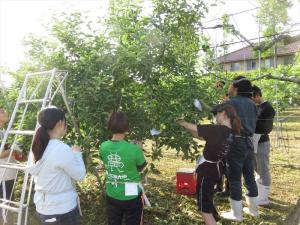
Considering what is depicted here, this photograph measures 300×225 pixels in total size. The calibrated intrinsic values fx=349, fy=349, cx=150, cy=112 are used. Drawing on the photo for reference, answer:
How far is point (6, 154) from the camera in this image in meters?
4.31

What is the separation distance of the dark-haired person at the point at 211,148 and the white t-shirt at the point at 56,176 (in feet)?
5.57

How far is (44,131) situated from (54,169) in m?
0.32

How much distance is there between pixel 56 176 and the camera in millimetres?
2832

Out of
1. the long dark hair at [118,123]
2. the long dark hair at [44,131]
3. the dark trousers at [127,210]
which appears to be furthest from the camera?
the dark trousers at [127,210]

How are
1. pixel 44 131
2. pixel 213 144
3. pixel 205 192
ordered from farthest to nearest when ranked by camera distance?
1. pixel 205 192
2. pixel 213 144
3. pixel 44 131

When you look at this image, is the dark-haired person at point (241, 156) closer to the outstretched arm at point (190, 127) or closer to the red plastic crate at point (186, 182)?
the outstretched arm at point (190, 127)

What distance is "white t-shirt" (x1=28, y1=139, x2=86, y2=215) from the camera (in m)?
2.76

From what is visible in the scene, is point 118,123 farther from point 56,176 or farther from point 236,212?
point 236,212

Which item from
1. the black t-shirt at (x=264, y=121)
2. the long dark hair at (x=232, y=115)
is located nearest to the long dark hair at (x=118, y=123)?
the long dark hair at (x=232, y=115)

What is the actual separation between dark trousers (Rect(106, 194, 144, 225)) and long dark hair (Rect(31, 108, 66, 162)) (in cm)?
107

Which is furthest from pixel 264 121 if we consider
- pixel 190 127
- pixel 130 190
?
pixel 130 190

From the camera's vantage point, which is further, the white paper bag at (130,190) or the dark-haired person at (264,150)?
the dark-haired person at (264,150)

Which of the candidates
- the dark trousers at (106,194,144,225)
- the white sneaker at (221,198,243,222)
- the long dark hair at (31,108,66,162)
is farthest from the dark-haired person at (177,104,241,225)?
the long dark hair at (31,108,66,162)

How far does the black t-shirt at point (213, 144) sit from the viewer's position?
13.2ft
